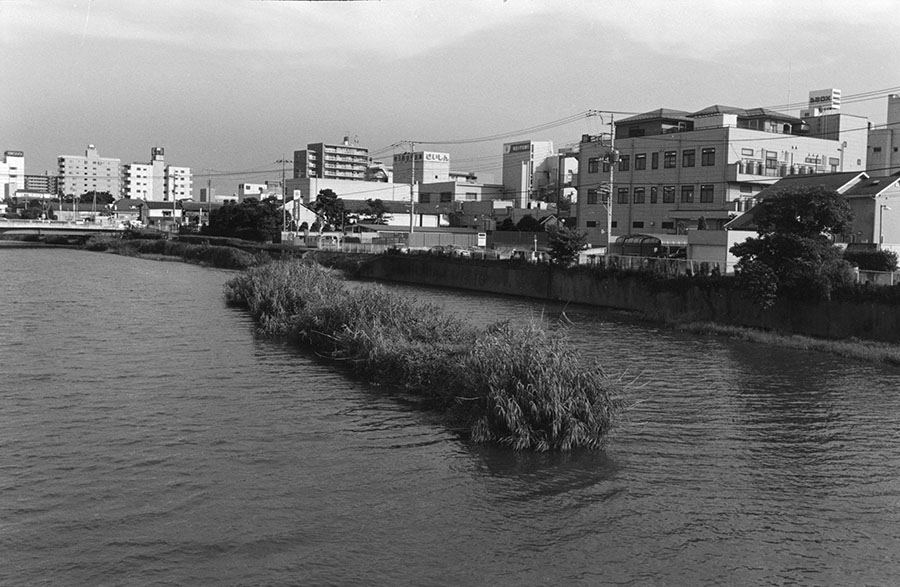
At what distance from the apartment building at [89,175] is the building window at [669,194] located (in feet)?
529

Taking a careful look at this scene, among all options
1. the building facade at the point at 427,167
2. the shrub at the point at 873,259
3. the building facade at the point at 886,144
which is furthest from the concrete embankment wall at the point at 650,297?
the building facade at the point at 427,167

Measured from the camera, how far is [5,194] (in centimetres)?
19700

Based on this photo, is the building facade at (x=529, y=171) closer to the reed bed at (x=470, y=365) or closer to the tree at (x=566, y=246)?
the tree at (x=566, y=246)

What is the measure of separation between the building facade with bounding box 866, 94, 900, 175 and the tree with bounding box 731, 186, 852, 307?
→ 156 ft

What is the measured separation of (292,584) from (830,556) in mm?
7542

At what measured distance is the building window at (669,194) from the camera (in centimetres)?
6203

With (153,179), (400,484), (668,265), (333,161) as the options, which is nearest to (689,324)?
(668,265)

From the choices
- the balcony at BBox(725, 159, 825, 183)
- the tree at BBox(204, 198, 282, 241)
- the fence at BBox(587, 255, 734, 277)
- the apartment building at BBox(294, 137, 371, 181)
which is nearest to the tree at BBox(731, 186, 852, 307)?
the fence at BBox(587, 255, 734, 277)

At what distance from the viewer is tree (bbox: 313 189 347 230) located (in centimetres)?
9819

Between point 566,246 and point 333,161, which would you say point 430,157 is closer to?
point 333,161

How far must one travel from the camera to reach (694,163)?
60594 millimetres

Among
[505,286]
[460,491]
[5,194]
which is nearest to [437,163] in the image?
[505,286]

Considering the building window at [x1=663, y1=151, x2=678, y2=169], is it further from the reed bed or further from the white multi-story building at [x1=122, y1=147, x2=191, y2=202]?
the white multi-story building at [x1=122, y1=147, x2=191, y2=202]

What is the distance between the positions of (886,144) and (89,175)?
173639 mm
